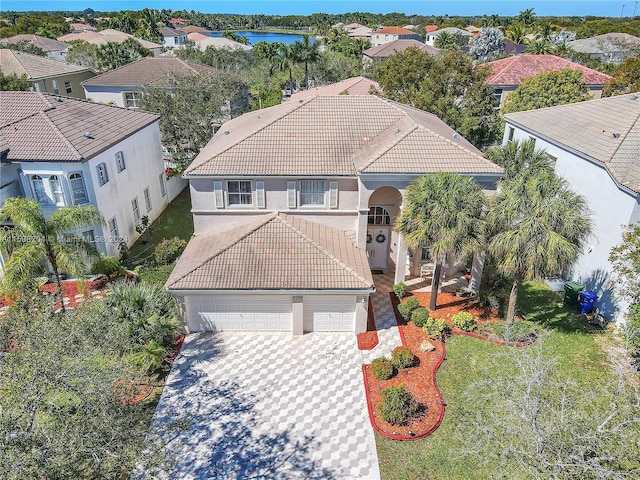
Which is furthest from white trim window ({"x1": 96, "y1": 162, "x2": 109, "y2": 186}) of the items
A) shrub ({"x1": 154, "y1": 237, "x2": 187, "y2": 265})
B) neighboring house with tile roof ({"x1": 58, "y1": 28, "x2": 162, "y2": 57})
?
neighboring house with tile roof ({"x1": 58, "y1": 28, "x2": 162, "y2": 57})

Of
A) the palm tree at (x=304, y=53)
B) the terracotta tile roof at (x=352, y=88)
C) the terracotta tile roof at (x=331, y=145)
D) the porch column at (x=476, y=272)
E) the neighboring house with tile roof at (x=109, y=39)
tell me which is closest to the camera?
the terracotta tile roof at (x=331, y=145)

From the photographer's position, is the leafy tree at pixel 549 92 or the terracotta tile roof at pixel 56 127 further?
the leafy tree at pixel 549 92

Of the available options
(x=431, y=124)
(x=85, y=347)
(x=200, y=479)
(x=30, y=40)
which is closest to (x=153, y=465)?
(x=85, y=347)

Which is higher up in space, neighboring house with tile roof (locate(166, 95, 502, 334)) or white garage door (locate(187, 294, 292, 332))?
neighboring house with tile roof (locate(166, 95, 502, 334))

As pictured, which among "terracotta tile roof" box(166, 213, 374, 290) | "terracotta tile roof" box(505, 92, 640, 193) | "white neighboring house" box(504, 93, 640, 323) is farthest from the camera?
"terracotta tile roof" box(505, 92, 640, 193)

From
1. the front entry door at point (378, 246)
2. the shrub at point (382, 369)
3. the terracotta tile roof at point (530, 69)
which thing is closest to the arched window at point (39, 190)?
the front entry door at point (378, 246)

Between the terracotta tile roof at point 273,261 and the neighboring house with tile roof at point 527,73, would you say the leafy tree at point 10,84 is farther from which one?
the neighboring house with tile roof at point 527,73

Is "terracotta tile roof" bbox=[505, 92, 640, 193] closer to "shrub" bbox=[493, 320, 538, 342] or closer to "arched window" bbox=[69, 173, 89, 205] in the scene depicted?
"shrub" bbox=[493, 320, 538, 342]
